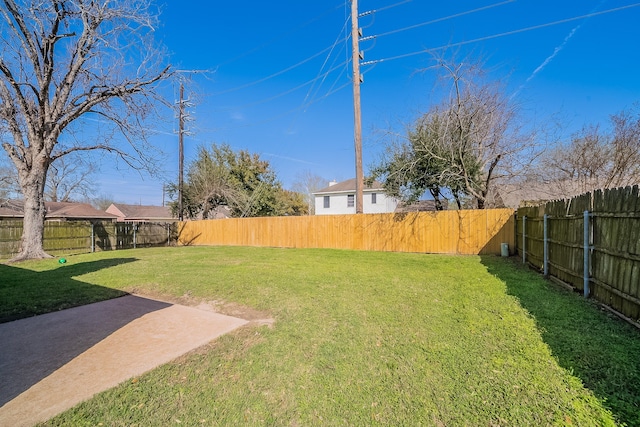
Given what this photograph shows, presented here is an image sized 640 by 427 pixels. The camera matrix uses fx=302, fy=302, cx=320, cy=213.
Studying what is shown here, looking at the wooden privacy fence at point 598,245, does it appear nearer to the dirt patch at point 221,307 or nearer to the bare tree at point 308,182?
Answer: the dirt patch at point 221,307

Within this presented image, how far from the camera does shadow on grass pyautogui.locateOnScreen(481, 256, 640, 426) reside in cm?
219

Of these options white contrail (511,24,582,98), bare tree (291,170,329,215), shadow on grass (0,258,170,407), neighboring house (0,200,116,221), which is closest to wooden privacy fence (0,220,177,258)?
shadow on grass (0,258,170,407)

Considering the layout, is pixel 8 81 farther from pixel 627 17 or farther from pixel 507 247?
pixel 627 17

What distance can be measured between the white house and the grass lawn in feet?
69.9

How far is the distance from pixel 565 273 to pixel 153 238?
1910 centimetres

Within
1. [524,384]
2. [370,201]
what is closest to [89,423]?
[524,384]

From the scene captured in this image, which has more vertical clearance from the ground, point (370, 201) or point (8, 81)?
point (8, 81)

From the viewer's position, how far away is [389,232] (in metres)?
12.2

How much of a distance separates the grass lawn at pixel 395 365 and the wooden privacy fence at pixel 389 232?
18.8ft

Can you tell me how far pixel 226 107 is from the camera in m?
17.1

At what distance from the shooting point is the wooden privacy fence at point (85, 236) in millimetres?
12250

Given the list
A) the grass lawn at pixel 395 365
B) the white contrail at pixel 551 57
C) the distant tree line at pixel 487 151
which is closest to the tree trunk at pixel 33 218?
the grass lawn at pixel 395 365

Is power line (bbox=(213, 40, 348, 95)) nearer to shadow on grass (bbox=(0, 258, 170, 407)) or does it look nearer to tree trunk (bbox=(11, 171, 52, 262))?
tree trunk (bbox=(11, 171, 52, 262))

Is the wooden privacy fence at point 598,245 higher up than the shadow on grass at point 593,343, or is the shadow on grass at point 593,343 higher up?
the wooden privacy fence at point 598,245
